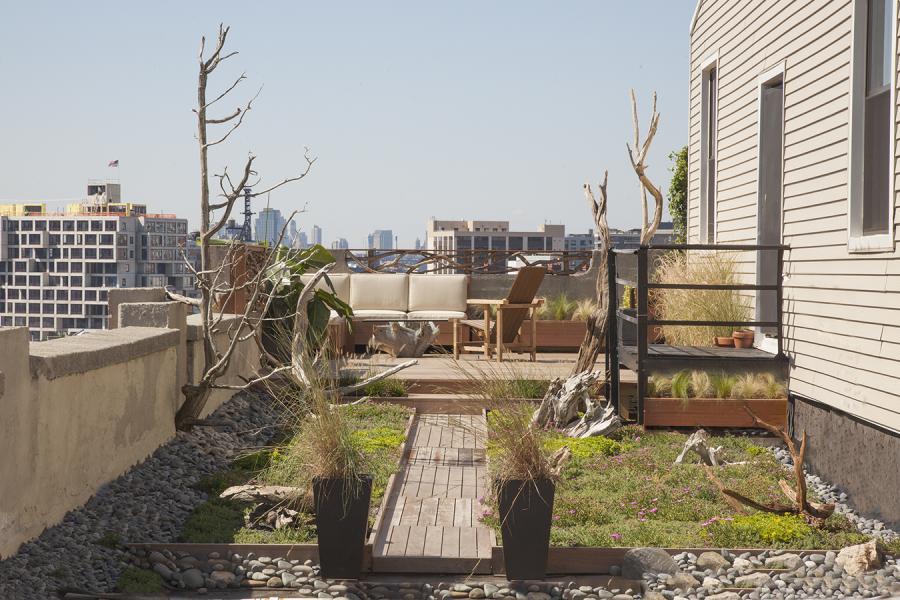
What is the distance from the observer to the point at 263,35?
8703 millimetres

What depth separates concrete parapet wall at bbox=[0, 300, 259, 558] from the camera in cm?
427

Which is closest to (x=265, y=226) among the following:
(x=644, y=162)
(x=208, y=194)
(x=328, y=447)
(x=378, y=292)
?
(x=208, y=194)

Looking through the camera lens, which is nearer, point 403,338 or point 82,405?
point 82,405

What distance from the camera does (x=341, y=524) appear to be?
4.48m

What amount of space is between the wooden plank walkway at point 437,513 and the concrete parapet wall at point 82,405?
5.26 ft

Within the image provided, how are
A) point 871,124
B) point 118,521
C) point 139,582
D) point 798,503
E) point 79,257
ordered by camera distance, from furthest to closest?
point 79,257
point 871,124
point 798,503
point 118,521
point 139,582

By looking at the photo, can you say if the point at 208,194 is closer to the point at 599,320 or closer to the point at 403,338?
the point at 599,320

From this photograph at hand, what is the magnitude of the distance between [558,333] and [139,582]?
8607mm

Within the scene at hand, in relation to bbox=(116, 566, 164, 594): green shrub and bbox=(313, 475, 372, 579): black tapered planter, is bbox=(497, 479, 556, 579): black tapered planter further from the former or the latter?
bbox=(116, 566, 164, 594): green shrub

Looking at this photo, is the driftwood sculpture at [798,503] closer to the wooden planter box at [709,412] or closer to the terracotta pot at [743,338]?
the wooden planter box at [709,412]

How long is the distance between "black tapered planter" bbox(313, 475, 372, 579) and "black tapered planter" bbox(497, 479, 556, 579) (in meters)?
0.66

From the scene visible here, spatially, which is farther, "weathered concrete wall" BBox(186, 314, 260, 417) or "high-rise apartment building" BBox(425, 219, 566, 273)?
"high-rise apartment building" BBox(425, 219, 566, 273)

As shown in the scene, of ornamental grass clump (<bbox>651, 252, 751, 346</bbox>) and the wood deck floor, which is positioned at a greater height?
ornamental grass clump (<bbox>651, 252, 751, 346</bbox>)

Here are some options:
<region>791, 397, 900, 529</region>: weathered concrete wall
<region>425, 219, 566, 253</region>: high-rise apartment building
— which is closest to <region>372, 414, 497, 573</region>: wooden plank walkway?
<region>791, 397, 900, 529</region>: weathered concrete wall
